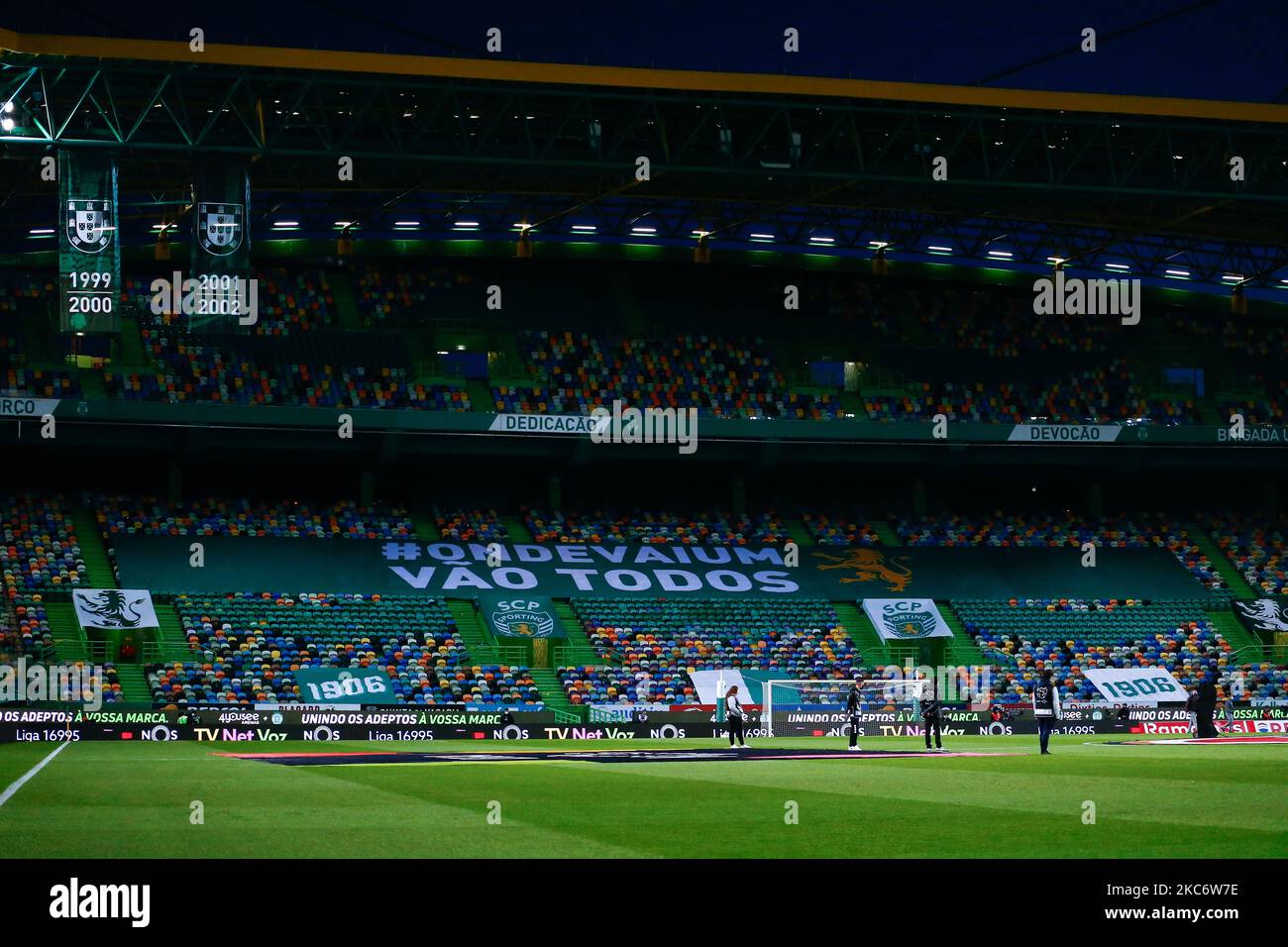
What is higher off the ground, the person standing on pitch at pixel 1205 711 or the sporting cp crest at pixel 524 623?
the sporting cp crest at pixel 524 623

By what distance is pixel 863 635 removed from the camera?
181 feet

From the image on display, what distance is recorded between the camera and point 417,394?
58.7m

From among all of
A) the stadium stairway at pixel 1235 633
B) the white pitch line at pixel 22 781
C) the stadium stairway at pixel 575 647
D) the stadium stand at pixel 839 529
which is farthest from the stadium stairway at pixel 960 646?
the white pitch line at pixel 22 781

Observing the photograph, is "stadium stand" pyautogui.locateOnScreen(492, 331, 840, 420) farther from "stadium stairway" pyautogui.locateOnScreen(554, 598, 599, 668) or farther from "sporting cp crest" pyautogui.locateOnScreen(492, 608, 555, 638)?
"sporting cp crest" pyautogui.locateOnScreen(492, 608, 555, 638)

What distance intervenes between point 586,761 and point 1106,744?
42.0 feet

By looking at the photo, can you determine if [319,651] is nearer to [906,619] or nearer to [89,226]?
[89,226]

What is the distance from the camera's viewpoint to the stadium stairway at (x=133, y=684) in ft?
148

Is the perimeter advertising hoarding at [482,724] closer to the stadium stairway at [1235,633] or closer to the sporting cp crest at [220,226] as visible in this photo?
the stadium stairway at [1235,633]

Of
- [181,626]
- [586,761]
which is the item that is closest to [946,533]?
[181,626]

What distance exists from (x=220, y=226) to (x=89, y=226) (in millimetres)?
3331

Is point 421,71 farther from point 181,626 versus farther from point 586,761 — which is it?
point 586,761

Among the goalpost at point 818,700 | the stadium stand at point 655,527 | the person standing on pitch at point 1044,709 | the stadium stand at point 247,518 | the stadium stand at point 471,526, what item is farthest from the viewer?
the stadium stand at point 655,527

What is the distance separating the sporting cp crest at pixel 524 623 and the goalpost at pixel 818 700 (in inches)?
374
